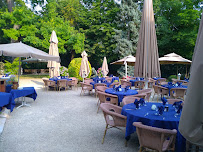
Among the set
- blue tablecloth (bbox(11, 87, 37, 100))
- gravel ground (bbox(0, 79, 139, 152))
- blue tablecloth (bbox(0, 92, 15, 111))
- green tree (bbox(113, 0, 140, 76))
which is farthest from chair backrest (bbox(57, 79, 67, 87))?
green tree (bbox(113, 0, 140, 76))

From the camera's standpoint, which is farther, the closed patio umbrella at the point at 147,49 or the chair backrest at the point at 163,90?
the chair backrest at the point at 163,90

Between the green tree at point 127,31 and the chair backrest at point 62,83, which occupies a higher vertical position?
the green tree at point 127,31

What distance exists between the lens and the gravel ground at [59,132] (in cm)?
382

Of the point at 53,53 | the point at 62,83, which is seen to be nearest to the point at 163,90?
the point at 62,83

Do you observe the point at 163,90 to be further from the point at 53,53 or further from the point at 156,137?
the point at 53,53

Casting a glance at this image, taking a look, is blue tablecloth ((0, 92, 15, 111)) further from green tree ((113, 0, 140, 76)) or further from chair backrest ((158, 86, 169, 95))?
green tree ((113, 0, 140, 76))

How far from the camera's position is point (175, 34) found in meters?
18.6

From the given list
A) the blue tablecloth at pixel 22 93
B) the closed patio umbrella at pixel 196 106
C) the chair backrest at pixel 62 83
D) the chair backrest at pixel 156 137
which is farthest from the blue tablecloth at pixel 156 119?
the chair backrest at pixel 62 83

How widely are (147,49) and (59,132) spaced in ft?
12.9

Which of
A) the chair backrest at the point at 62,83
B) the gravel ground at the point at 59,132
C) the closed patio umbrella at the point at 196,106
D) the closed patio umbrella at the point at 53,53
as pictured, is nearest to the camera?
the closed patio umbrella at the point at 196,106

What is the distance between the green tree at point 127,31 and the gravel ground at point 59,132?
42.9 feet

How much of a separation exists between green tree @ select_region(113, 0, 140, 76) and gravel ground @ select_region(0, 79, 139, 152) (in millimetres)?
13074

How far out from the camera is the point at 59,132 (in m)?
4.62

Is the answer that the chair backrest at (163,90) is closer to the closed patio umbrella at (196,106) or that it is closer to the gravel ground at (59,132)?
the gravel ground at (59,132)
